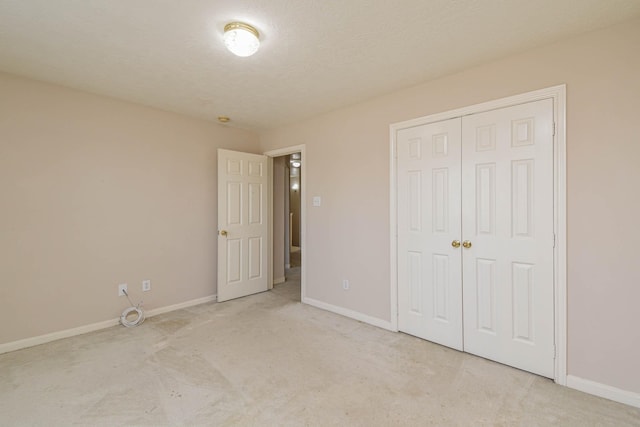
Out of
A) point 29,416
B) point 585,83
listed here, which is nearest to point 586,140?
point 585,83

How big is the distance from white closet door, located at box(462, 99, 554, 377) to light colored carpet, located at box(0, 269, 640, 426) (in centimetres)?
Result: 23

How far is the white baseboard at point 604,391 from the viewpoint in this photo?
181 cm

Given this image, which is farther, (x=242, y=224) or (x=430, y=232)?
(x=242, y=224)

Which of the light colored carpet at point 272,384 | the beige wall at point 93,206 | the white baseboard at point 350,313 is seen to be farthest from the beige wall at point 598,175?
the beige wall at point 93,206

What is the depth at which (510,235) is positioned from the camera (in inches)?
89.4

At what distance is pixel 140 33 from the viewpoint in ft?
6.41

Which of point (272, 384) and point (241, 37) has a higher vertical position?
point (241, 37)

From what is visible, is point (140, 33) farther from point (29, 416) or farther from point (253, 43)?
point (29, 416)

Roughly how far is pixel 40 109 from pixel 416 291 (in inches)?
154

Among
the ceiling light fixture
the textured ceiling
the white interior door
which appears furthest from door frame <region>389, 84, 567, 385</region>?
the white interior door

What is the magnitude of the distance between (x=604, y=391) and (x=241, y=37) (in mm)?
3312

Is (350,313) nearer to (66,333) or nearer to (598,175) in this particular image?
(598,175)

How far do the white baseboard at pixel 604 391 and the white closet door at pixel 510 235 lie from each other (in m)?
0.14

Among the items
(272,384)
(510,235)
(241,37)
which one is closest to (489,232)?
(510,235)
